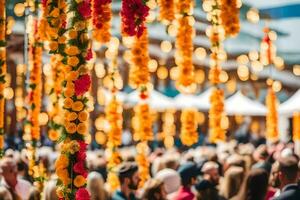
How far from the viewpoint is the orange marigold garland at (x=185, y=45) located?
8.54 meters

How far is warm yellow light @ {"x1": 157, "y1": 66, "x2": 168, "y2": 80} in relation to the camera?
84.8 ft

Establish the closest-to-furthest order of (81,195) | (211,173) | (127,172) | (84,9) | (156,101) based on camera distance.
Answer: (81,195) → (84,9) → (127,172) → (211,173) → (156,101)

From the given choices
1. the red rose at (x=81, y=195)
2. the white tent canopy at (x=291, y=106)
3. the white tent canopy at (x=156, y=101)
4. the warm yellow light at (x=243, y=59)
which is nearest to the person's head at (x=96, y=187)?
the red rose at (x=81, y=195)

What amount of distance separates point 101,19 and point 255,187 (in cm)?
266

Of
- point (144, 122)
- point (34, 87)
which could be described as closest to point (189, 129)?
point (144, 122)

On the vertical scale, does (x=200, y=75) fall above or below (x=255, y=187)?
above

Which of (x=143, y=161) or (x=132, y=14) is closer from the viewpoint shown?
(x=132, y=14)

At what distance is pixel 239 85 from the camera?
1107 inches

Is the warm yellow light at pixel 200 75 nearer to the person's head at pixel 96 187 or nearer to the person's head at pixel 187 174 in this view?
the person's head at pixel 187 174

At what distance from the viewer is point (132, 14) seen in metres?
6.29

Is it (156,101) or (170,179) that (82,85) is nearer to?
(170,179)

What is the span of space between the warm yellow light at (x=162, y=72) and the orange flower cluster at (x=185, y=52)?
16784 mm

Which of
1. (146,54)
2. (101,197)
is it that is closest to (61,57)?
(101,197)

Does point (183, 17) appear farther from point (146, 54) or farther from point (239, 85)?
point (239, 85)
